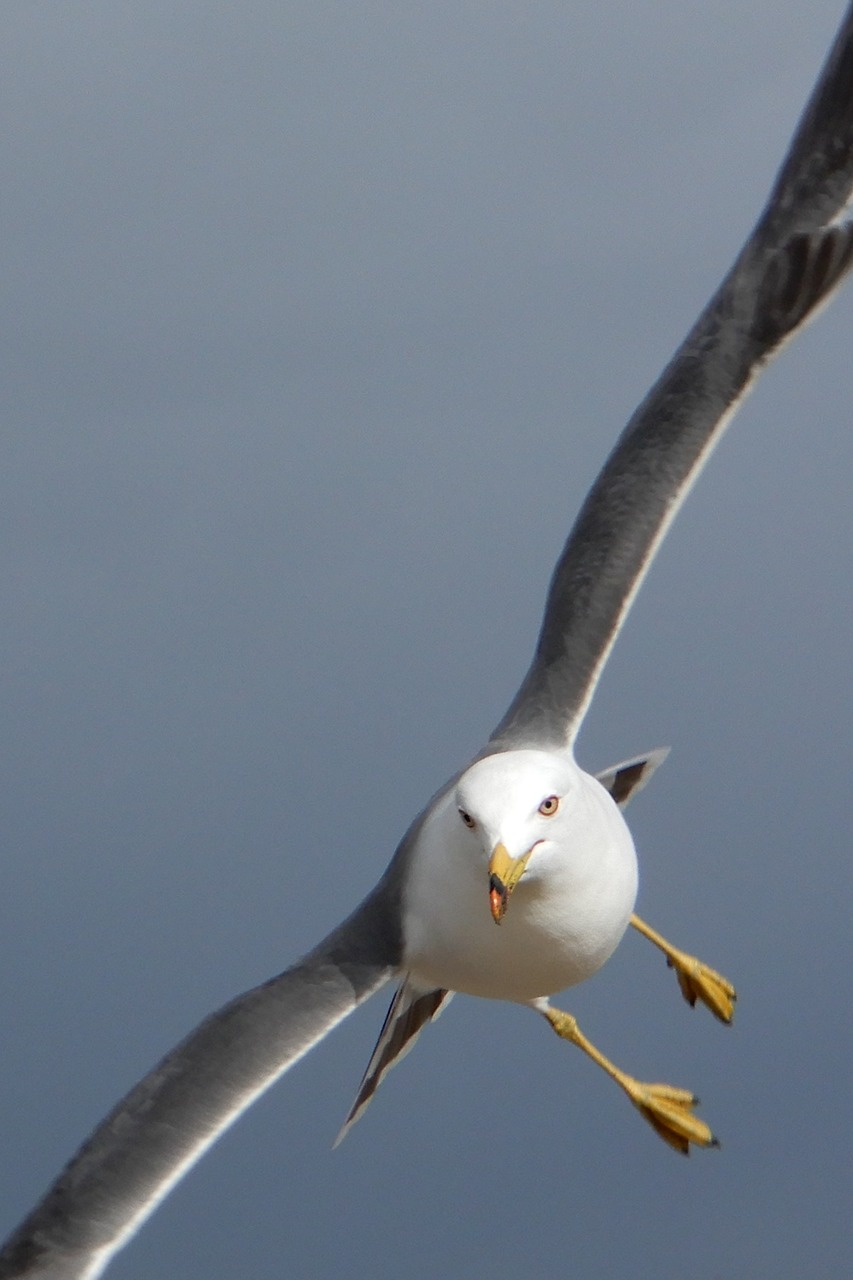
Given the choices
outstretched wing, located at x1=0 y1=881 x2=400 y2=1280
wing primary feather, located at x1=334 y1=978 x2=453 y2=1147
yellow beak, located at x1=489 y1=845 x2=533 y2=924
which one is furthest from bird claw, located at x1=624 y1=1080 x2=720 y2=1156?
yellow beak, located at x1=489 y1=845 x2=533 y2=924

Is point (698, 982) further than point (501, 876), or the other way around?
point (698, 982)

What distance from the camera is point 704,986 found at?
9.02 metres

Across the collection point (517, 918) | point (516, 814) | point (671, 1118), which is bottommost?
point (671, 1118)

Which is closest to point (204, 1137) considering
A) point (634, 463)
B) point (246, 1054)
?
point (246, 1054)

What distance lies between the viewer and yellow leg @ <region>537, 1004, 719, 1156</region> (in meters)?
8.57

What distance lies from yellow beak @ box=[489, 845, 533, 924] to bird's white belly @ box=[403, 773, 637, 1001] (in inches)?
9.8

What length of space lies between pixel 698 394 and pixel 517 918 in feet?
8.05

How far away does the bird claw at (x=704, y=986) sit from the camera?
9.01m

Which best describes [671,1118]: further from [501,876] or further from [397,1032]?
[501,876]

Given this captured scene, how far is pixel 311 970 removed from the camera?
7574 mm

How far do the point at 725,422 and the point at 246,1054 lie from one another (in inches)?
120

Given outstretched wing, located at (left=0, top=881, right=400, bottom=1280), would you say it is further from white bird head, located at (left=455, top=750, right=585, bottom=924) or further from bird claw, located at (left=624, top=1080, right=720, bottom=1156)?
bird claw, located at (left=624, top=1080, right=720, bottom=1156)

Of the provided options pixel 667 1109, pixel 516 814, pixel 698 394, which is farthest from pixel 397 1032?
pixel 698 394

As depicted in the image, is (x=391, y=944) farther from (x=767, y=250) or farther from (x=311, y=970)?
(x=767, y=250)
